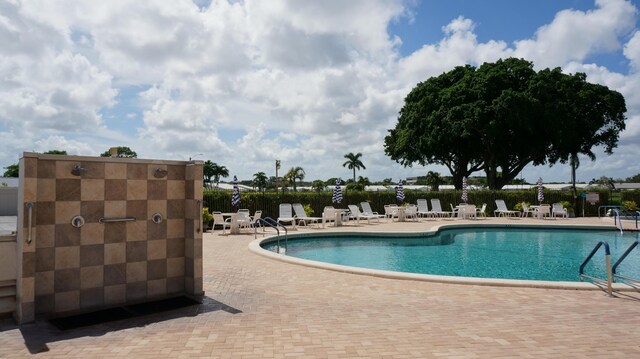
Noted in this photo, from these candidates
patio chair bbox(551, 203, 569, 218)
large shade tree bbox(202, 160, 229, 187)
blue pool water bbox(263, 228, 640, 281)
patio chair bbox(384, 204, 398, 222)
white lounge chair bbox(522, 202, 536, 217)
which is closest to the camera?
blue pool water bbox(263, 228, 640, 281)

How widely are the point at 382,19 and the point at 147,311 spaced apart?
38.0 feet

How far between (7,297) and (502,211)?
85.5 ft

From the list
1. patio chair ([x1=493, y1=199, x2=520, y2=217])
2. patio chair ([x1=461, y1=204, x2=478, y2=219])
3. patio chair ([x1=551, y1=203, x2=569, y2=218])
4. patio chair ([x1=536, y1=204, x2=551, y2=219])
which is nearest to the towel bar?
patio chair ([x1=461, y1=204, x2=478, y2=219])

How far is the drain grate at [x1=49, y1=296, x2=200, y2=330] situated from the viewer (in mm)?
4855

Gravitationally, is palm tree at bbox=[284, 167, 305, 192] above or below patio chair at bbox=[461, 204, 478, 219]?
above

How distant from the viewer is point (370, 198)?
83.7 feet

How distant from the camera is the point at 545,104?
32219mm

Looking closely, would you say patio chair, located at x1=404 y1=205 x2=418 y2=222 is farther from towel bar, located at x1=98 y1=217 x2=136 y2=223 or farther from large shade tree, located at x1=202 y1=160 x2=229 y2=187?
large shade tree, located at x1=202 y1=160 x2=229 y2=187

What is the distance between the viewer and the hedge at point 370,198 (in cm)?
2067

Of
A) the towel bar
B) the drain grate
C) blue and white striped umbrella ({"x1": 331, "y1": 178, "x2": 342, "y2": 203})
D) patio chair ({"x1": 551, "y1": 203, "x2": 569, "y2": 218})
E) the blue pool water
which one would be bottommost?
the blue pool water

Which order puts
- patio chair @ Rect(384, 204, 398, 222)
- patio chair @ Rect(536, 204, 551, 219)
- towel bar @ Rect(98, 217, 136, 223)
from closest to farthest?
towel bar @ Rect(98, 217, 136, 223) → patio chair @ Rect(384, 204, 398, 222) → patio chair @ Rect(536, 204, 551, 219)

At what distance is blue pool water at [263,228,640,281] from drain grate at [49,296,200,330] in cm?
609

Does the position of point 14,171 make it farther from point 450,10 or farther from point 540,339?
point 540,339

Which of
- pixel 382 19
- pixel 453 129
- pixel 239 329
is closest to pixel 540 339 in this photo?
pixel 239 329
